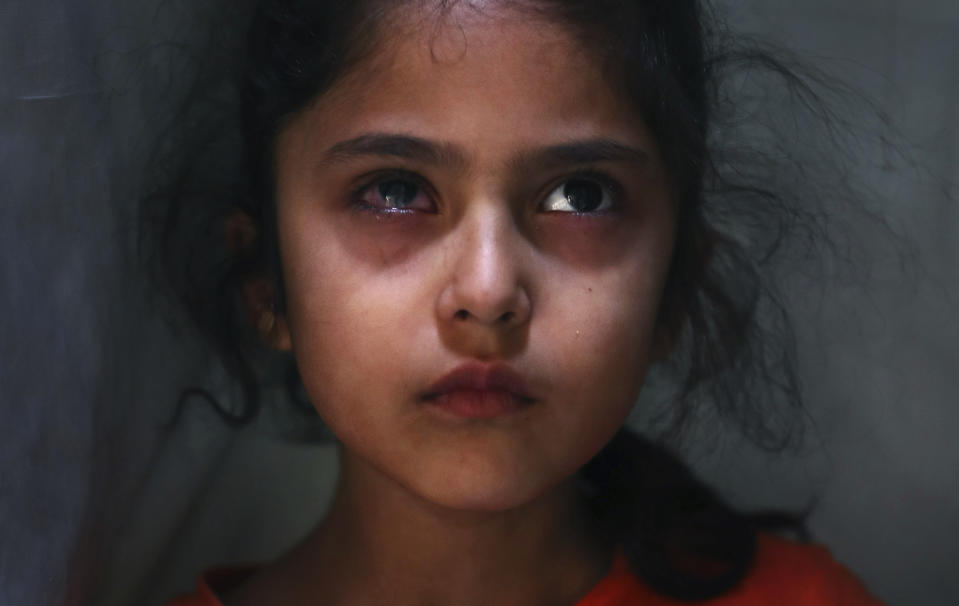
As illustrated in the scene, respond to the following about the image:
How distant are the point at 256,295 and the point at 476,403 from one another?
0.29 meters

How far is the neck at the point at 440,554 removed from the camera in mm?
1042

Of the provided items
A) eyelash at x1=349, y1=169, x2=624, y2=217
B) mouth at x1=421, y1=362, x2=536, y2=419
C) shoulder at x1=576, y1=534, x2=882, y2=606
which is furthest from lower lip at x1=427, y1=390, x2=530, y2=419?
shoulder at x1=576, y1=534, x2=882, y2=606

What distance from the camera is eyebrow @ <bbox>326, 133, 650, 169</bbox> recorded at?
878 millimetres

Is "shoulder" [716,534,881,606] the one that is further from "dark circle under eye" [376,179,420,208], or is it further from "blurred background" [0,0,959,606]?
"dark circle under eye" [376,179,420,208]

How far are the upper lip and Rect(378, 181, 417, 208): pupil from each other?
14 cm

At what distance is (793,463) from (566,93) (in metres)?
0.65

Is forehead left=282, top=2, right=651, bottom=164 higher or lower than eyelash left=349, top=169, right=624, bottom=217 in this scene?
higher

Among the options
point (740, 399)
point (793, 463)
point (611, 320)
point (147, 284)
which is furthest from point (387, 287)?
point (793, 463)

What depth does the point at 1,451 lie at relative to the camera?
860 mm

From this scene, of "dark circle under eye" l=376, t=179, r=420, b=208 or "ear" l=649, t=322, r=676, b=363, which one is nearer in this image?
"dark circle under eye" l=376, t=179, r=420, b=208

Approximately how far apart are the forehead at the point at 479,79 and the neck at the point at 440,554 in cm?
34

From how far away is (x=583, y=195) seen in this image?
95 cm

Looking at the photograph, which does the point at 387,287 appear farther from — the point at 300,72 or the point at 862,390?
the point at 862,390

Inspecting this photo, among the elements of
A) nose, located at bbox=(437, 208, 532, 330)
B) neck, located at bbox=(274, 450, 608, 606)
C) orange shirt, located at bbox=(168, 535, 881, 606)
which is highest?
nose, located at bbox=(437, 208, 532, 330)
